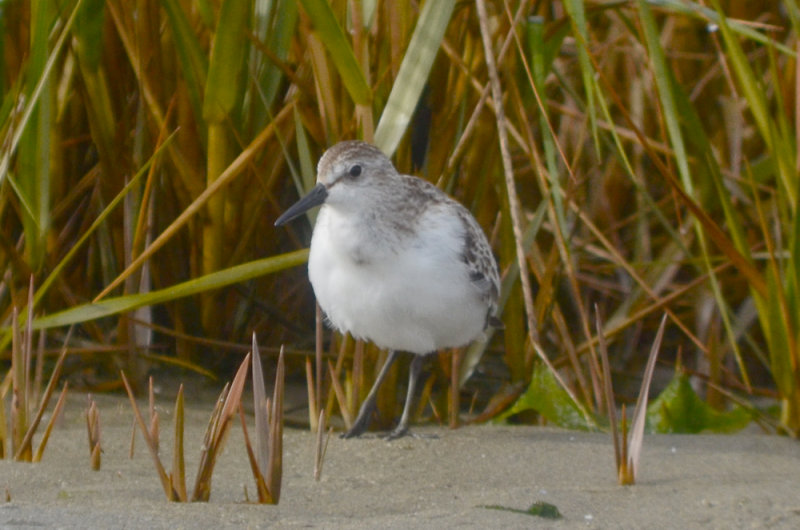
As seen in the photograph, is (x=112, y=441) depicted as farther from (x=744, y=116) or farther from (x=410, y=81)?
(x=744, y=116)

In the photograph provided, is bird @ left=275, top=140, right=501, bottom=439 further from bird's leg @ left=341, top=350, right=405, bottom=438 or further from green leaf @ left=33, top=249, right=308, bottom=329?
green leaf @ left=33, top=249, right=308, bottom=329

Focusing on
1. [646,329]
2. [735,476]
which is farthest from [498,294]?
[646,329]

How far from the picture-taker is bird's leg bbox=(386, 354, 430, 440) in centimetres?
339

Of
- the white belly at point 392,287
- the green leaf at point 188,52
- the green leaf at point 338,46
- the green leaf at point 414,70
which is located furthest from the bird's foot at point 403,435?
the green leaf at point 188,52

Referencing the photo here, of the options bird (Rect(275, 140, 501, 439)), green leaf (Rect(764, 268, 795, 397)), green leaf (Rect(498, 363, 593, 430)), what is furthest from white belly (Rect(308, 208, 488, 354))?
green leaf (Rect(764, 268, 795, 397))

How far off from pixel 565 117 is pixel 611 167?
312mm

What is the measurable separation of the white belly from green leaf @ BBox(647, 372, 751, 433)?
733 millimetres

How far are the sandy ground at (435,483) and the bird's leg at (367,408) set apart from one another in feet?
0.40

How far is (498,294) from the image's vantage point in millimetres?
3648

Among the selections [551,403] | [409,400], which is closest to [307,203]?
[409,400]

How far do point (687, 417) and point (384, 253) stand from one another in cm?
113

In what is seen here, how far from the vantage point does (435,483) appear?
8.96ft

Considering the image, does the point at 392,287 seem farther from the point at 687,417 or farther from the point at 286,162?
the point at 687,417

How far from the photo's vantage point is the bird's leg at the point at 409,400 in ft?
11.1
